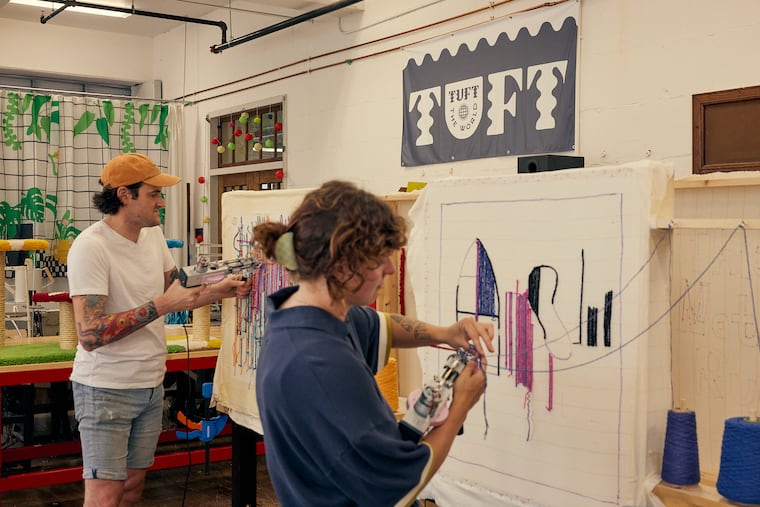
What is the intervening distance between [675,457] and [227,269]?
1707 mm

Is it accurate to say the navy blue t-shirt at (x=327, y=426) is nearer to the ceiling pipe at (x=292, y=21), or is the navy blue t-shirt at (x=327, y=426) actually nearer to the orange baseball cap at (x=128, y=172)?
the orange baseball cap at (x=128, y=172)

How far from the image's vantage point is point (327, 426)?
4.41ft

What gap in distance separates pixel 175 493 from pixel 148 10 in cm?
496

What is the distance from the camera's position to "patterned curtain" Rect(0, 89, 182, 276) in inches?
283

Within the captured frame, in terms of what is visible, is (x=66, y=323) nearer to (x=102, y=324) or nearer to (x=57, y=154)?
(x=102, y=324)

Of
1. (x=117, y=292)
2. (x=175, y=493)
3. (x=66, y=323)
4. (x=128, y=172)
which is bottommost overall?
(x=175, y=493)

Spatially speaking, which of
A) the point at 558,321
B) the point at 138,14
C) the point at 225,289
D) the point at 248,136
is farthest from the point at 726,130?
the point at 138,14

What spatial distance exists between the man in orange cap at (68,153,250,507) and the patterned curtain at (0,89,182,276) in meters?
4.99

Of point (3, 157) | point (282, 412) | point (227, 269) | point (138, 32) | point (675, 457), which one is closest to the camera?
point (282, 412)

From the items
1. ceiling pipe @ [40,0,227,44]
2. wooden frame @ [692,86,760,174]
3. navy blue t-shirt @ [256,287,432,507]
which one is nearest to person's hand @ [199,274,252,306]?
navy blue t-shirt @ [256,287,432,507]

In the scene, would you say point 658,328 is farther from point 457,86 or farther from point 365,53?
point 365,53

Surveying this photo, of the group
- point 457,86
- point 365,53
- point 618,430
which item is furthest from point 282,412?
point 365,53

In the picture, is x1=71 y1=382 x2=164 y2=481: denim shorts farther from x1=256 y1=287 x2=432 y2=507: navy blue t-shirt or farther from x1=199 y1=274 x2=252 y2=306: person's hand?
x1=256 y1=287 x2=432 y2=507: navy blue t-shirt

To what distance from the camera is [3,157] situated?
282 inches
